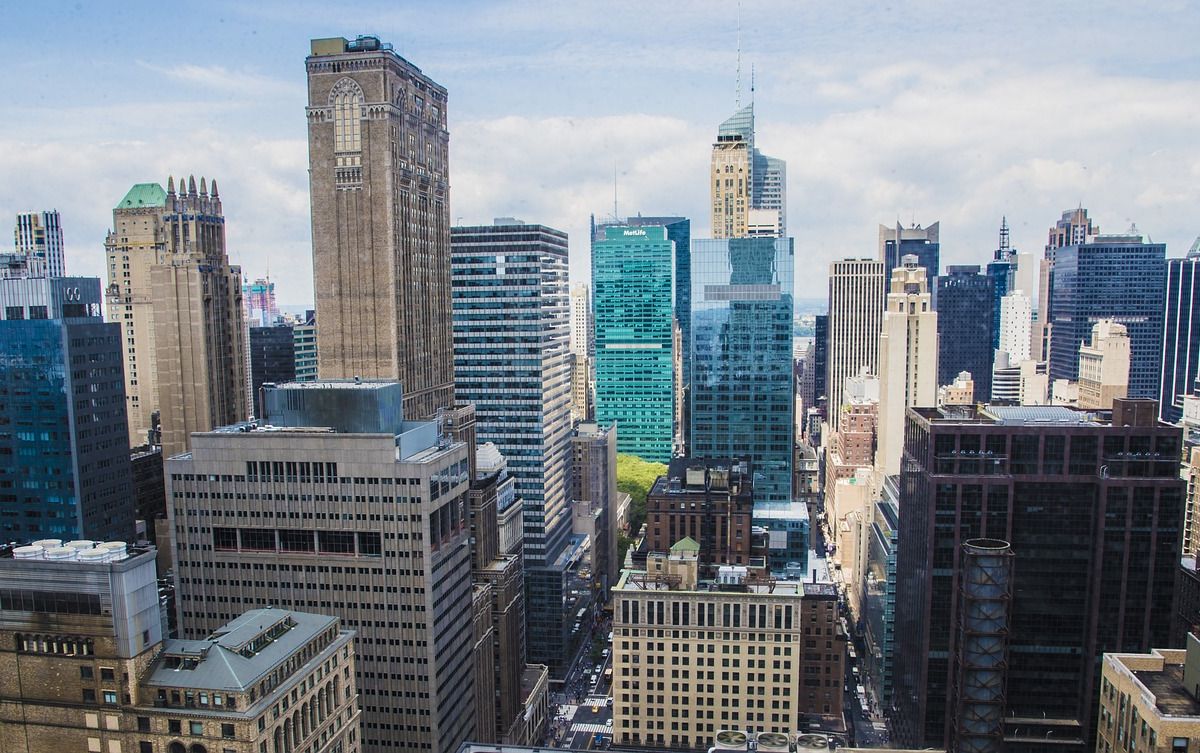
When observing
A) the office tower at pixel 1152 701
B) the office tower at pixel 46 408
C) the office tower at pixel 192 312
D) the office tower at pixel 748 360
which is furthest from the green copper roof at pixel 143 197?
the office tower at pixel 1152 701

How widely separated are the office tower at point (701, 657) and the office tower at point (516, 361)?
131 ft

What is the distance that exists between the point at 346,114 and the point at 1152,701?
73723mm

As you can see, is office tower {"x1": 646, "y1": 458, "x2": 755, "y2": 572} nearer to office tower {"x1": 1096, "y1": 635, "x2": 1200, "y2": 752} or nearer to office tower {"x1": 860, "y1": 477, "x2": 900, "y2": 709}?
office tower {"x1": 860, "y1": 477, "x2": 900, "y2": 709}

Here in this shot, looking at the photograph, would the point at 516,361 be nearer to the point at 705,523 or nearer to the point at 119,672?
the point at 705,523

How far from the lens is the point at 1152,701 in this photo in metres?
42.8

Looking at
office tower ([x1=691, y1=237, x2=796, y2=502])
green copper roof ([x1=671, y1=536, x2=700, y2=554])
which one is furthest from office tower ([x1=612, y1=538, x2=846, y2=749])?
office tower ([x1=691, y1=237, x2=796, y2=502])

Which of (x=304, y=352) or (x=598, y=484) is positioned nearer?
(x=598, y=484)

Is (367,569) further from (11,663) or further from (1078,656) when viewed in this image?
(1078,656)

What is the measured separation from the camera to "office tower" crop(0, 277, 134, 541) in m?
93.6

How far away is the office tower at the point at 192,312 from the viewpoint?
116 m

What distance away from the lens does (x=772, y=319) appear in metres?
133

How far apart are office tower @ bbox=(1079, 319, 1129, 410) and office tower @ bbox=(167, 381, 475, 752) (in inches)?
5351

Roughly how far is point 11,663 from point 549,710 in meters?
68.8

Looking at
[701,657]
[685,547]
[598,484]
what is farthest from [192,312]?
[701,657]
